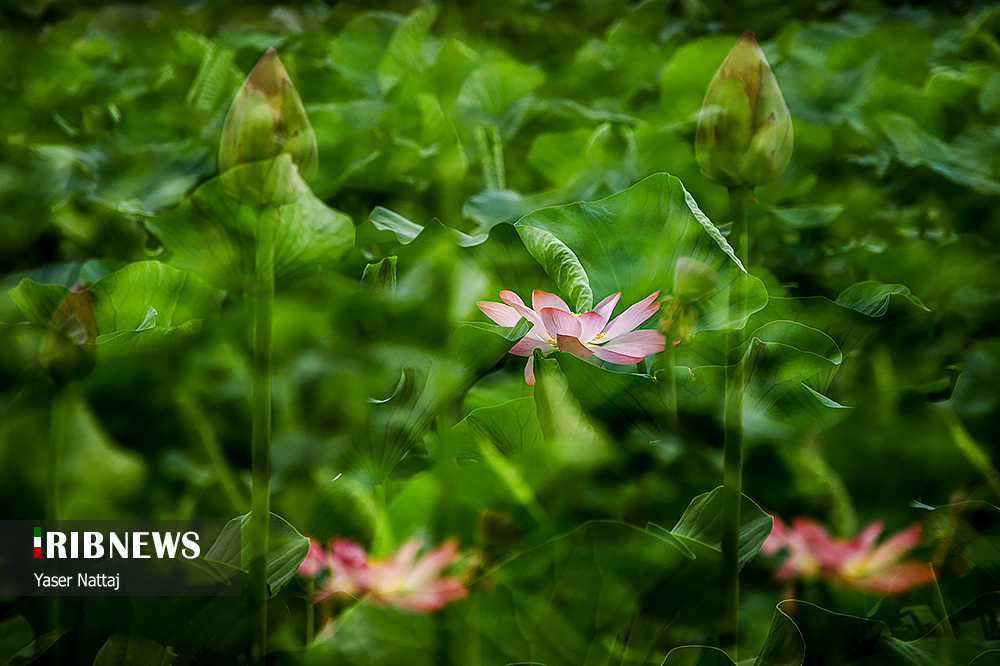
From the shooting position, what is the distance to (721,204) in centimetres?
51

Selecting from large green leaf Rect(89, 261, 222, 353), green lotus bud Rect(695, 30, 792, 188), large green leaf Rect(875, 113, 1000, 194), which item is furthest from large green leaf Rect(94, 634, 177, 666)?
large green leaf Rect(875, 113, 1000, 194)

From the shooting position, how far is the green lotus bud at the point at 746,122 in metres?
0.23

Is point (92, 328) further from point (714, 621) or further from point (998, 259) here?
point (998, 259)

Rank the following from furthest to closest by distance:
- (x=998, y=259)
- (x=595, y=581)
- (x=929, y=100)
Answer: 1. (x=929, y=100)
2. (x=998, y=259)
3. (x=595, y=581)

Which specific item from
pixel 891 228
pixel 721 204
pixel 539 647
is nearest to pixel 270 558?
pixel 539 647

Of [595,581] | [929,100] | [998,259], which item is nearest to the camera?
[595,581]

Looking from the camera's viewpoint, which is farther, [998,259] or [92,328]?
[998,259]

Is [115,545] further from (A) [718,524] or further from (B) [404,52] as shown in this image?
(B) [404,52]

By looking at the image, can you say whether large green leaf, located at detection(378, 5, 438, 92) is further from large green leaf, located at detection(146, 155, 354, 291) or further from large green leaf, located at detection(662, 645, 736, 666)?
large green leaf, located at detection(662, 645, 736, 666)

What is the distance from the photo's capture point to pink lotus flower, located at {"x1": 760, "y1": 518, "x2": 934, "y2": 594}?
0.27 meters

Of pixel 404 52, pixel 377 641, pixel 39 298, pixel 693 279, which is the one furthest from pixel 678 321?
pixel 404 52

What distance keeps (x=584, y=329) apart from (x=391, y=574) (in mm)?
95

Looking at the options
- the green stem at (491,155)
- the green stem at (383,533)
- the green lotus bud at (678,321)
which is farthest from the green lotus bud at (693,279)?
the green stem at (491,155)

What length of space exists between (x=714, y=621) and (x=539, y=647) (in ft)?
0.17
